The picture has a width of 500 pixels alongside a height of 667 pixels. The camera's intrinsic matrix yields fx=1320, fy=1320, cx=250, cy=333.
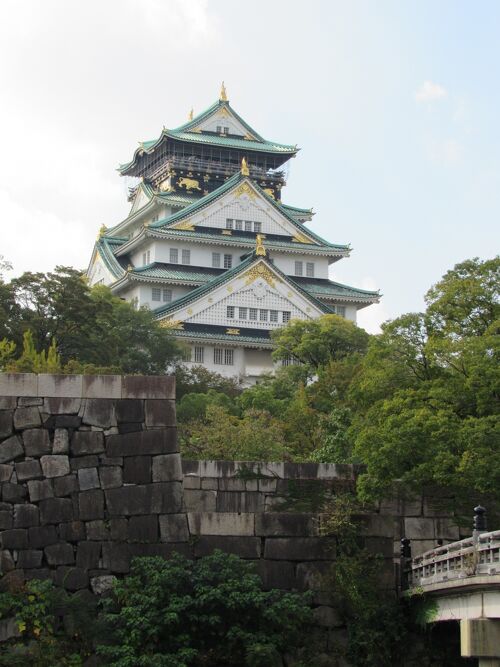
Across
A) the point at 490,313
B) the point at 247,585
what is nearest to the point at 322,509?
the point at 247,585

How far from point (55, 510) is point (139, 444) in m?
1.34

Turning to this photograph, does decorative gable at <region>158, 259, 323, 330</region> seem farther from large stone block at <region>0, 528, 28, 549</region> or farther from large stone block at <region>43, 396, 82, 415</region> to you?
large stone block at <region>0, 528, 28, 549</region>

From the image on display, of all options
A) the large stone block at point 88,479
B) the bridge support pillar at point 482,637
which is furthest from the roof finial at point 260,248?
the bridge support pillar at point 482,637

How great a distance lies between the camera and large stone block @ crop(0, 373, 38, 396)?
55.2 feet

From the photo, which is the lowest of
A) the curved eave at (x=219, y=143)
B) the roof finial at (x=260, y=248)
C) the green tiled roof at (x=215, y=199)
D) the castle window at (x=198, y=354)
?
the castle window at (x=198, y=354)

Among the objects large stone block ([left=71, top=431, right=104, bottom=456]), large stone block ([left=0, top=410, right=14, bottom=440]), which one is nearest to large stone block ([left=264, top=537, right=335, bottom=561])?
large stone block ([left=71, top=431, right=104, bottom=456])

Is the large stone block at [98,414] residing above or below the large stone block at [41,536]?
above

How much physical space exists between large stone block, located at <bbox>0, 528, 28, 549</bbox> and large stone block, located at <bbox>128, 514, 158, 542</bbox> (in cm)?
131

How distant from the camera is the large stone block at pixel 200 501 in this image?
19.4 metres

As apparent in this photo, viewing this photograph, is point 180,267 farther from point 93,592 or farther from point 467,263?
point 93,592

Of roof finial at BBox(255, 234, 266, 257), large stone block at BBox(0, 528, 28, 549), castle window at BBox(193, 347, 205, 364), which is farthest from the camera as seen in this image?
roof finial at BBox(255, 234, 266, 257)

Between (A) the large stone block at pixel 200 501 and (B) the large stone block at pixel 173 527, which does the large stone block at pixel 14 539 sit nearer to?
(B) the large stone block at pixel 173 527

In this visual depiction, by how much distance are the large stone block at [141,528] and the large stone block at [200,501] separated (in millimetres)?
2679

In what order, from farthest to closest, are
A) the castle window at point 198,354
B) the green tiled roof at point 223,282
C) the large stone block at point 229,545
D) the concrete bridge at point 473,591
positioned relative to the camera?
the castle window at point 198,354 → the green tiled roof at point 223,282 → the large stone block at point 229,545 → the concrete bridge at point 473,591
